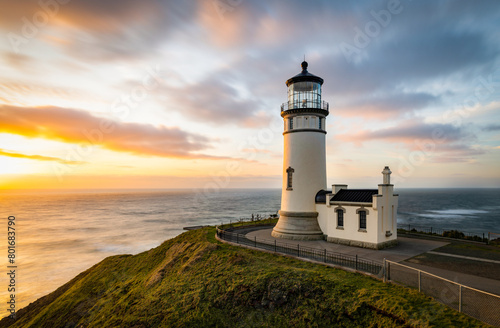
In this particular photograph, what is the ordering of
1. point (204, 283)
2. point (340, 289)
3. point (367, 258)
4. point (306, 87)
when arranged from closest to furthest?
point (340, 289), point (204, 283), point (367, 258), point (306, 87)

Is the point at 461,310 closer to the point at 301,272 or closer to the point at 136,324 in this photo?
the point at 301,272

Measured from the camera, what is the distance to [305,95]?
25.0 m

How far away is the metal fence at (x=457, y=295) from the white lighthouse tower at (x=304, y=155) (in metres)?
10.6

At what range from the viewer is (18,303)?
26.8 metres

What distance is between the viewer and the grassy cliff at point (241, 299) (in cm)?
1098

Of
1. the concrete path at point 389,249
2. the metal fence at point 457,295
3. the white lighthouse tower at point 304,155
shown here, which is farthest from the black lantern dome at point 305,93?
the metal fence at point 457,295

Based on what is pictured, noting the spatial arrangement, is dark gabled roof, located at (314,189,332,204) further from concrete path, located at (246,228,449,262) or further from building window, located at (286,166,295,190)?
concrete path, located at (246,228,449,262)

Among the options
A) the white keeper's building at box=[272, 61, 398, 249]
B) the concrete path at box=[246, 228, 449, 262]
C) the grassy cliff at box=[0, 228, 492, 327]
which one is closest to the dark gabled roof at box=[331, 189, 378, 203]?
the white keeper's building at box=[272, 61, 398, 249]

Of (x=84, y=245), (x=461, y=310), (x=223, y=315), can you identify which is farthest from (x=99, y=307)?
(x=84, y=245)

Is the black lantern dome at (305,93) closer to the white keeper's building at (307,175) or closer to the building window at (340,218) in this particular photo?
the white keeper's building at (307,175)

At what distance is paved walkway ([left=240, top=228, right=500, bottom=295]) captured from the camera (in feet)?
43.1

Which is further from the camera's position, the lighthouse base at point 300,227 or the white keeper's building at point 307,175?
the lighthouse base at point 300,227

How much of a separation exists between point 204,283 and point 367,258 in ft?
34.0

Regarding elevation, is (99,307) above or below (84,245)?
above
